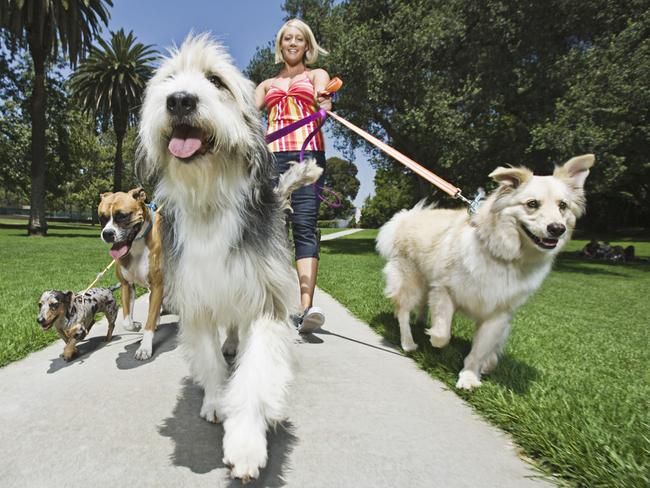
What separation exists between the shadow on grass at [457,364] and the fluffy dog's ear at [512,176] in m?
1.46

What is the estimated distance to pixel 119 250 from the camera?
10.8ft

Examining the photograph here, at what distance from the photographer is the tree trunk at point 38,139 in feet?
68.6

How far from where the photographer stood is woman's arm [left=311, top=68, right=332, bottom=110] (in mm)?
3523

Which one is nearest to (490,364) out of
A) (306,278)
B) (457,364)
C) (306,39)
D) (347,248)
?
(457,364)

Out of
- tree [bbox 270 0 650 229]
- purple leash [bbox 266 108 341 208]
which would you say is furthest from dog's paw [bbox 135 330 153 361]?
tree [bbox 270 0 650 229]

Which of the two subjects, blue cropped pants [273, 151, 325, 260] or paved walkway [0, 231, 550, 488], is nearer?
paved walkway [0, 231, 550, 488]

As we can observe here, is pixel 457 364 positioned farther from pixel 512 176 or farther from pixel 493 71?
pixel 493 71

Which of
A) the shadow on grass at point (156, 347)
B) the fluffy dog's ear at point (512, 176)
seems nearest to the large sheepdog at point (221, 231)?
the shadow on grass at point (156, 347)

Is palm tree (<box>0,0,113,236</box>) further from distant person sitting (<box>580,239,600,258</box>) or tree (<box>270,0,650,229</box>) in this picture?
distant person sitting (<box>580,239,600,258</box>)

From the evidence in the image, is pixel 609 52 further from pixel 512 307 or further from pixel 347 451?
pixel 347 451

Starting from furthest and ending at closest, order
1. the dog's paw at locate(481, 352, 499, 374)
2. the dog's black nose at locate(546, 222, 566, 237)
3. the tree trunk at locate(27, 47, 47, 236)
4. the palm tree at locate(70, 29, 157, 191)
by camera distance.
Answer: the palm tree at locate(70, 29, 157, 191), the tree trunk at locate(27, 47, 47, 236), the dog's paw at locate(481, 352, 499, 374), the dog's black nose at locate(546, 222, 566, 237)

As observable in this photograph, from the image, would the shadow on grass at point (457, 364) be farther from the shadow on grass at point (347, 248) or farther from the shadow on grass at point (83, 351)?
the shadow on grass at point (347, 248)

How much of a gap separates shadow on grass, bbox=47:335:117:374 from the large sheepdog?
1441mm

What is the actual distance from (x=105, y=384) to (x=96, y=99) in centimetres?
3362
